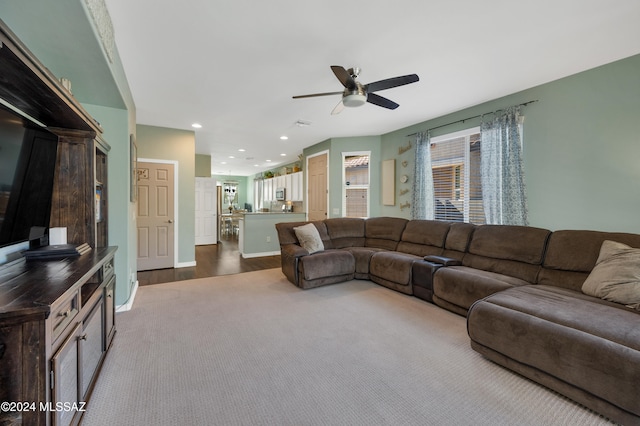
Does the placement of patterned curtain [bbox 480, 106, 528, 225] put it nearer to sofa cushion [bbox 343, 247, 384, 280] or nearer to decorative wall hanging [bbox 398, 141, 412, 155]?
decorative wall hanging [bbox 398, 141, 412, 155]

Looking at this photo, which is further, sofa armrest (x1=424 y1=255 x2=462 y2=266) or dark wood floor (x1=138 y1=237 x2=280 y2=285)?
dark wood floor (x1=138 y1=237 x2=280 y2=285)

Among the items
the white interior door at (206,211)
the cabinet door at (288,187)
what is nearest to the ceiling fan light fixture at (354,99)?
the cabinet door at (288,187)

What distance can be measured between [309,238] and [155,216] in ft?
10.0

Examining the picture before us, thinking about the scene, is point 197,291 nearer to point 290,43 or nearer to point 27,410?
→ point 27,410

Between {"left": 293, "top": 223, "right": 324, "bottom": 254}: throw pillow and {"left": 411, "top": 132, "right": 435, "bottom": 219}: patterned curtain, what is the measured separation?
6.31 feet

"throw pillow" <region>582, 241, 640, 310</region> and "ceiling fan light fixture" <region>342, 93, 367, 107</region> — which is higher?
"ceiling fan light fixture" <region>342, 93, 367, 107</region>

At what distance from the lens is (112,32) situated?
2062 millimetres

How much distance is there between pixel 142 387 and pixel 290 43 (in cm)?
291

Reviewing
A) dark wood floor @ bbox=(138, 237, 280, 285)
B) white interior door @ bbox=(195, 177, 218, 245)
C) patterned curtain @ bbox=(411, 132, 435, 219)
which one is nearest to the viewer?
dark wood floor @ bbox=(138, 237, 280, 285)

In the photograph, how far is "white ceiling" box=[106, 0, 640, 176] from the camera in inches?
76.9

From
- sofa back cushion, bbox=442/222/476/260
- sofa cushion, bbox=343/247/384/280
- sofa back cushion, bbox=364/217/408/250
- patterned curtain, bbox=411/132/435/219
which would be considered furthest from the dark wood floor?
sofa back cushion, bbox=442/222/476/260

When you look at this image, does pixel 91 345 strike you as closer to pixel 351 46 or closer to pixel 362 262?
pixel 351 46

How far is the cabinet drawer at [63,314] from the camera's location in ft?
3.81

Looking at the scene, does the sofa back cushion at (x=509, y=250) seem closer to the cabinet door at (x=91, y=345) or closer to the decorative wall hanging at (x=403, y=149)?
the decorative wall hanging at (x=403, y=149)
